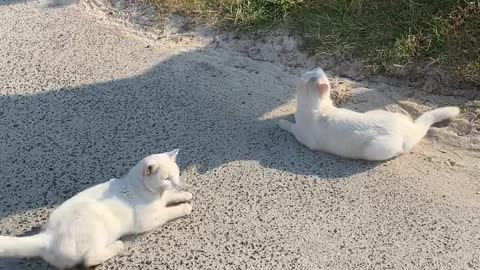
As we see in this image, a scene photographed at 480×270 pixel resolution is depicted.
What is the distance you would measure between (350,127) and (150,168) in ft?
4.32

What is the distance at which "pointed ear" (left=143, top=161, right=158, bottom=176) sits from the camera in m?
3.60

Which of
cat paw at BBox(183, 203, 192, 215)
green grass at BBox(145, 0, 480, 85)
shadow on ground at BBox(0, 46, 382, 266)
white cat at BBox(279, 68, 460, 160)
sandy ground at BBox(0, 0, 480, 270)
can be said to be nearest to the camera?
sandy ground at BBox(0, 0, 480, 270)

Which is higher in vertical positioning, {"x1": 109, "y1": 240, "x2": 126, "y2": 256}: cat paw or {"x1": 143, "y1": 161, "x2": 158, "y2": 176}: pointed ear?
{"x1": 143, "y1": 161, "x2": 158, "y2": 176}: pointed ear

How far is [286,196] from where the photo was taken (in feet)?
13.2

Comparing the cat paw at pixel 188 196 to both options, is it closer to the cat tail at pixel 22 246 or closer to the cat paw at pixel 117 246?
the cat paw at pixel 117 246

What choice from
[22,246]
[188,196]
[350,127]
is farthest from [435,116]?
[22,246]

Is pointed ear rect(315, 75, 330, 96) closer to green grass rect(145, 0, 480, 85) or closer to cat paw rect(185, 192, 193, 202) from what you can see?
green grass rect(145, 0, 480, 85)

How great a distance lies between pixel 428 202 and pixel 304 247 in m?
0.86

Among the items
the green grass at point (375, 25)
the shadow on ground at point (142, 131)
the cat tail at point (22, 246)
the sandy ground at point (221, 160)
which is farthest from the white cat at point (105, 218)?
the green grass at point (375, 25)

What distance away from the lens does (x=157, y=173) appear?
3.62m

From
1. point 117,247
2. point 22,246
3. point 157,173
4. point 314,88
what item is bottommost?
point 117,247

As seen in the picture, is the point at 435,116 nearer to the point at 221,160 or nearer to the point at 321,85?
the point at 321,85

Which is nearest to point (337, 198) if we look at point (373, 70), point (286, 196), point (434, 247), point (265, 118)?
point (286, 196)

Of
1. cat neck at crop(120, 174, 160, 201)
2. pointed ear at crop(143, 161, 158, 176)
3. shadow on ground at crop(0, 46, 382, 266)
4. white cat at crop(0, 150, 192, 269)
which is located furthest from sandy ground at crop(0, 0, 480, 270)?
pointed ear at crop(143, 161, 158, 176)
